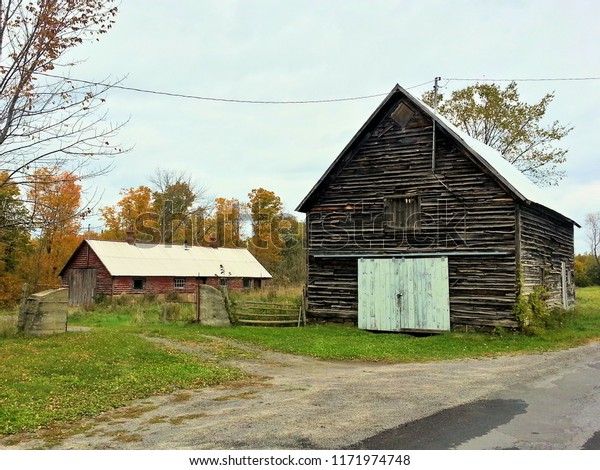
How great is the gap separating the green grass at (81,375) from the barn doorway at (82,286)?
83.2 ft

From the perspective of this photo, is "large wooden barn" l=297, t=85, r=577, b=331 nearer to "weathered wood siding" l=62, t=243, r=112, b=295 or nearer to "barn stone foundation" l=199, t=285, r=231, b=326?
"barn stone foundation" l=199, t=285, r=231, b=326

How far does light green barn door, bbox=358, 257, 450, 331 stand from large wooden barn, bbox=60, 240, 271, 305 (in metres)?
18.8

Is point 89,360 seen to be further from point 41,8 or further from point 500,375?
point 500,375

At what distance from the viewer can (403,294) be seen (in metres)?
19.3

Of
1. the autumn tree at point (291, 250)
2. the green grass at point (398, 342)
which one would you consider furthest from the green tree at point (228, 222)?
the green grass at point (398, 342)

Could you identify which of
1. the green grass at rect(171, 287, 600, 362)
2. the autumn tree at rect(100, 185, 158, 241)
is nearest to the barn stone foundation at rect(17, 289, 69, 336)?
the green grass at rect(171, 287, 600, 362)

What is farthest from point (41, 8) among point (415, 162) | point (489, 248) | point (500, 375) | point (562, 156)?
point (562, 156)

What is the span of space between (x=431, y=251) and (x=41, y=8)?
13.8 metres

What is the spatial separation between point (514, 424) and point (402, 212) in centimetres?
1295

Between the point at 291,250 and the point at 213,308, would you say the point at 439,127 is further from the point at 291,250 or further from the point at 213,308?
the point at 291,250

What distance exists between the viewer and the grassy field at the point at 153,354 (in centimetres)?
905

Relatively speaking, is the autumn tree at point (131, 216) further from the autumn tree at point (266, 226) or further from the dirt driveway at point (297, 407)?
the dirt driveway at point (297, 407)

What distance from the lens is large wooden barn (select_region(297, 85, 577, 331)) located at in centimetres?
1820

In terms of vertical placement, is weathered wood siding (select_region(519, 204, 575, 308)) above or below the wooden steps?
above
